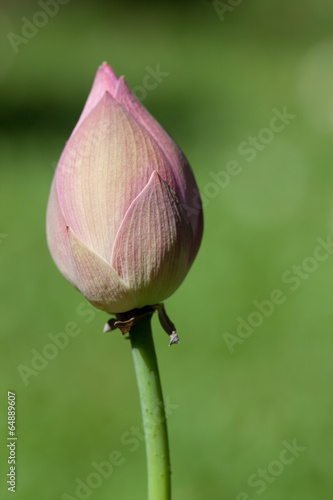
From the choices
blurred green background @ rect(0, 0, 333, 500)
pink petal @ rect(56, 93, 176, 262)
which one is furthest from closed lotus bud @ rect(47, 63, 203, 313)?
blurred green background @ rect(0, 0, 333, 500)

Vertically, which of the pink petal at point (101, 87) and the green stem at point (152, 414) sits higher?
the pink petal at point (101, 87)

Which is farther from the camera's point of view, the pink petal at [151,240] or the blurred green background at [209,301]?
the blurred green background at [209,301]

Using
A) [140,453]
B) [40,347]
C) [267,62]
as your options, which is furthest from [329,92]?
[140,453]

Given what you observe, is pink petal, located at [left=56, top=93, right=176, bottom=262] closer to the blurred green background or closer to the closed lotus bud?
the closed lotus bud

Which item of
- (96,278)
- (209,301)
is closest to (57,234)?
(96,278)

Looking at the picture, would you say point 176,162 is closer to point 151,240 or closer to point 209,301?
point 151,240

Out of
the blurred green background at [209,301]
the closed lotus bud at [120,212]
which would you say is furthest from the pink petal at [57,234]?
the blurred green background at [209,301]

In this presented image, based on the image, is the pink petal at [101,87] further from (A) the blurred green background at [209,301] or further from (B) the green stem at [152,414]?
(A) the blurred green background at [209,301]
